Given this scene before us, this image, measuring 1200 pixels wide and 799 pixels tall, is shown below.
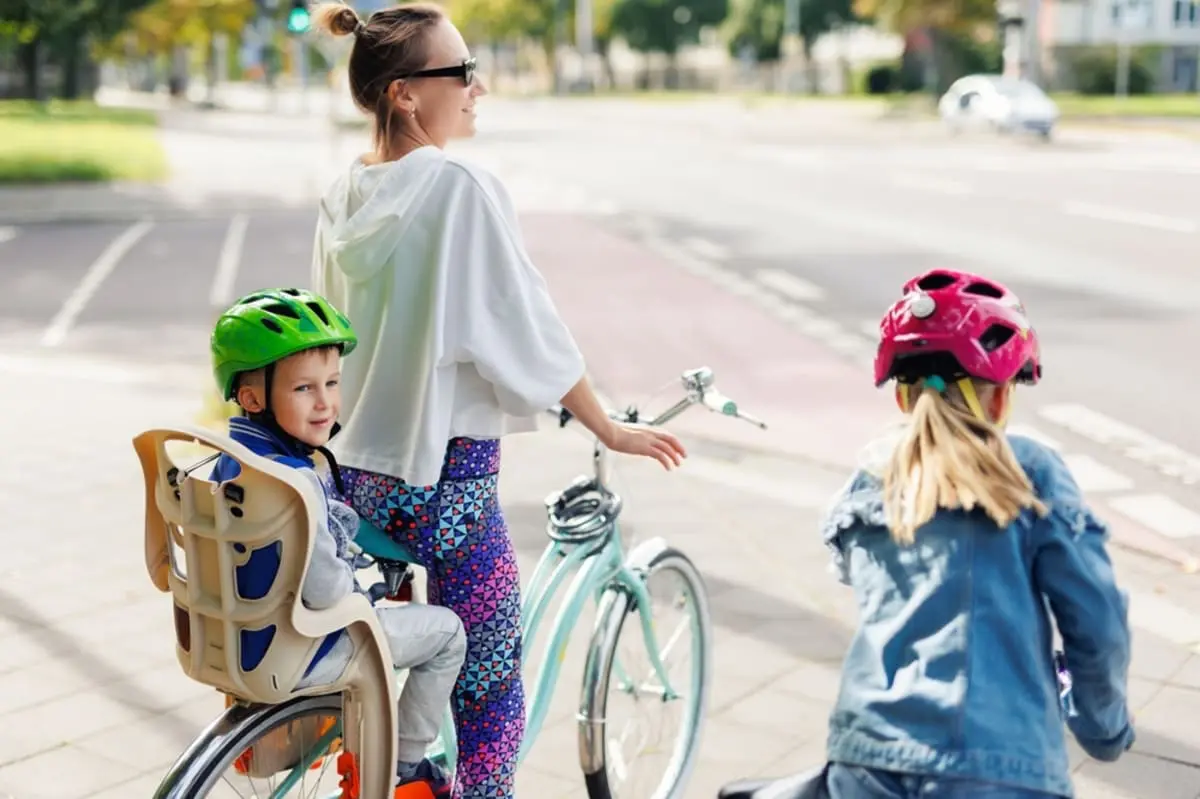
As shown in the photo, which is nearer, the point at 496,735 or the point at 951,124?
the point at 496,735

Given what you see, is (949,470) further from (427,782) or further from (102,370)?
(102,370)

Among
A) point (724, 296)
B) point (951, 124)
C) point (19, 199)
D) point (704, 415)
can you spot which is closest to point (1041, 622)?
point (704, 415)

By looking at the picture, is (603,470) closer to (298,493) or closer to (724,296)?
(298,493)

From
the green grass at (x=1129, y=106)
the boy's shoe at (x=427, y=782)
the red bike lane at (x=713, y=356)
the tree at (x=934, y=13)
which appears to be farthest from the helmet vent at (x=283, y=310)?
the tree at (x=934, y=13)

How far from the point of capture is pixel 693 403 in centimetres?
312

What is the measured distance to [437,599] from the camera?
9.39 ft

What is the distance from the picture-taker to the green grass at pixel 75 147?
2372cm

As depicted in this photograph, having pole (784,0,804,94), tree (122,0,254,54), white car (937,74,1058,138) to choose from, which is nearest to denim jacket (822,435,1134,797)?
white car (937,74,1058,138)

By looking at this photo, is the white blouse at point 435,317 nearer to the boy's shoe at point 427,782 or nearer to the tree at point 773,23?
the boy's shoe at point 427,782

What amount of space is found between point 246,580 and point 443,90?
92cm

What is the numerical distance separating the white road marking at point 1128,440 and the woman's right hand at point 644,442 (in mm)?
4796

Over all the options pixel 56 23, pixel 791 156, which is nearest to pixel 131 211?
pixel 56 23

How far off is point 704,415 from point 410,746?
Result: 5775mm

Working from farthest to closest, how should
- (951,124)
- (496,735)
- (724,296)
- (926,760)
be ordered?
(951,124)
(724,296)
(496,735)
(926,760)
